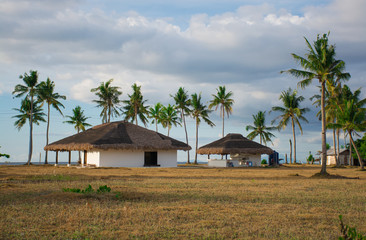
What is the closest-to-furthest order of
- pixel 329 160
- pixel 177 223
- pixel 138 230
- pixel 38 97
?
pixel 138 230, pixel 177 223, pixel 38 97, pixel 329 160

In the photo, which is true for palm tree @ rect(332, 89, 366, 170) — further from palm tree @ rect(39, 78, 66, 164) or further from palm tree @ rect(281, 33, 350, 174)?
palm tree @ rect(39, 78, 66, 164)

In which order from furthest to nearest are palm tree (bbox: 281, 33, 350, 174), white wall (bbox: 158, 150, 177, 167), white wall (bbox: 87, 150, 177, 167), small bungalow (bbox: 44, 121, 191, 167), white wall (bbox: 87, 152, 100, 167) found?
white wall (bbox: 158, 150, 177, 167), white wall (bbox: 87, 152, 100, 167), white wall (bbox: 87, 150, 177, 167), small bungalow (bbox: 44, 121, 191, 167), palm tree (bbox: 281, 33, 350, 174)

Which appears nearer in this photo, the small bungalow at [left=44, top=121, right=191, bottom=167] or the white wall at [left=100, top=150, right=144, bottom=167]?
the small bungalow at [left=44, top=121, right=191, bottom=167]

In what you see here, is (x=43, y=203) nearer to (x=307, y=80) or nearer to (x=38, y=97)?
(x=307, y=80)

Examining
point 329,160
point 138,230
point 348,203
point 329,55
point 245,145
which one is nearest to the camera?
point 138,230

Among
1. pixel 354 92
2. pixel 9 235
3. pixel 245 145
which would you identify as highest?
pixel 354 92

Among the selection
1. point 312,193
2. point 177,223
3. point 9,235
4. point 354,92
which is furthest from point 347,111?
point 9,235

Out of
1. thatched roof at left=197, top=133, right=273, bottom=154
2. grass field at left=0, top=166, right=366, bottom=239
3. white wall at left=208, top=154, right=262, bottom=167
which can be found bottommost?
grass field at left=0, top=166, right=366, bottom=239

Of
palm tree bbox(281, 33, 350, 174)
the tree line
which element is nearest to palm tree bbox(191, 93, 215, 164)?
the tree line

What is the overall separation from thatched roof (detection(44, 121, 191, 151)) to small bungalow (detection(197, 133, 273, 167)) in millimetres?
4675

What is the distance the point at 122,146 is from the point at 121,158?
67.9 inches

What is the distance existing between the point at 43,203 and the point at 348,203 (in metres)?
8.28

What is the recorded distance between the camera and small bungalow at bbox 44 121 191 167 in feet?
111

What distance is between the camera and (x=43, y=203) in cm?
992
